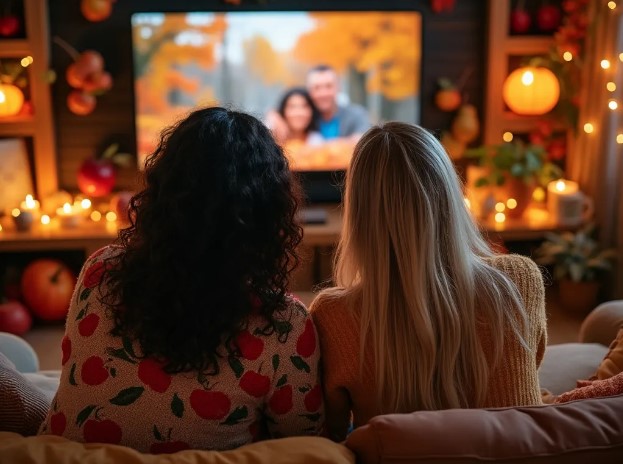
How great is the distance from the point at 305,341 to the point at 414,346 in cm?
21

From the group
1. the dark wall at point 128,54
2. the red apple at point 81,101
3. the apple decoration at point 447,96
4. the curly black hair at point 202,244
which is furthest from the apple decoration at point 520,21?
the curly black hair at point 202,244

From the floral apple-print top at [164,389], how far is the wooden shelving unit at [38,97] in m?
2.68

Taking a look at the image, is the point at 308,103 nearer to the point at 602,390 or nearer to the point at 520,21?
the point at 520,21

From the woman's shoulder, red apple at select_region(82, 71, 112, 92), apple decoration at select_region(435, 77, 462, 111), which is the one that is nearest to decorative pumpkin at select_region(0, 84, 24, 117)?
red apple at select_region(82, 71, 112, 92)

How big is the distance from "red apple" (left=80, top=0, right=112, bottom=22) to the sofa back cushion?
10.4 feet

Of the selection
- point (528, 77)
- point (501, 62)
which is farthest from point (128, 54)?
point (528, 77)

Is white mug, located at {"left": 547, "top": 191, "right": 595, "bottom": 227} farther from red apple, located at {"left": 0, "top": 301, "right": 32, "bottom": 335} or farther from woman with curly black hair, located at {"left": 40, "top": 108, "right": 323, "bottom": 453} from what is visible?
woman with curly black hair, located at {"left": 40, "top": 108, "right": 323, "bottom": 453}

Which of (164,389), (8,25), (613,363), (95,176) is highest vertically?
(8,25)

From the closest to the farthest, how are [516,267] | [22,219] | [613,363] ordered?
[516,267] → [613,363] → [22,219]

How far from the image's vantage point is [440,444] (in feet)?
4.08

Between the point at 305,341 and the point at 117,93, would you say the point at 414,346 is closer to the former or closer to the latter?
the point at 305,341

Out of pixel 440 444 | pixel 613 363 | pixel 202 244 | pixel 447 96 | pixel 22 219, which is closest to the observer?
pixel 440 444

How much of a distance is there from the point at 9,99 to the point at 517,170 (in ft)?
7.87

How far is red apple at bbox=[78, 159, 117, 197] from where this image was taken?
4.10 metres
